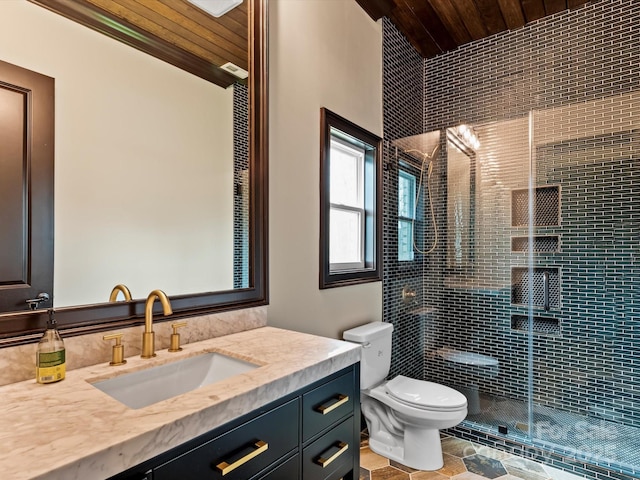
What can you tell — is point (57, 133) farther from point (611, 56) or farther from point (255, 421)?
point (611, 56)

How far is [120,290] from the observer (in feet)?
3.73

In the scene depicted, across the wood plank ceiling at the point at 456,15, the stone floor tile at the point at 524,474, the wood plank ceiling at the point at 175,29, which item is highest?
the wood plank ceiling at the point at 456,15

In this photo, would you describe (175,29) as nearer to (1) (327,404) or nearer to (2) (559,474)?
(1) (327,404)

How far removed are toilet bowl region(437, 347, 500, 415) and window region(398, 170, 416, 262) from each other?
87cm

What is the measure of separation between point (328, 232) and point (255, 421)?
1.24 metres

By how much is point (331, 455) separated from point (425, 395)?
116cm

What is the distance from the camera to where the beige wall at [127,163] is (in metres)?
1.02

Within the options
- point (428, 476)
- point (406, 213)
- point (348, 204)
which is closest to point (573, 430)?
point (428, 476)

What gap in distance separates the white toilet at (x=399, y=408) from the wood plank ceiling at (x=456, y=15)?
2.21 meters

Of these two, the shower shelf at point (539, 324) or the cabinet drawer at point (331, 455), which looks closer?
the cabinet drawer at point (331, 455)

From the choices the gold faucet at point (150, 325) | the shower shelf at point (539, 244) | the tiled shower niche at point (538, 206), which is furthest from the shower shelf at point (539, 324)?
the gold faucet at point (150, 325)

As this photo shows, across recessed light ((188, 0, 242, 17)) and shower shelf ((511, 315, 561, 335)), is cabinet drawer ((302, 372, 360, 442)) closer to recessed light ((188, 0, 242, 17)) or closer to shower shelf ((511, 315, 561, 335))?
recessed light ((188, 0, 242, 17))

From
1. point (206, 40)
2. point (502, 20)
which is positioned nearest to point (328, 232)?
point (206, 40)

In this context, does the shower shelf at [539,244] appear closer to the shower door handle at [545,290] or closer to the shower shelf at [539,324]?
the shower door handle at [545,290]
